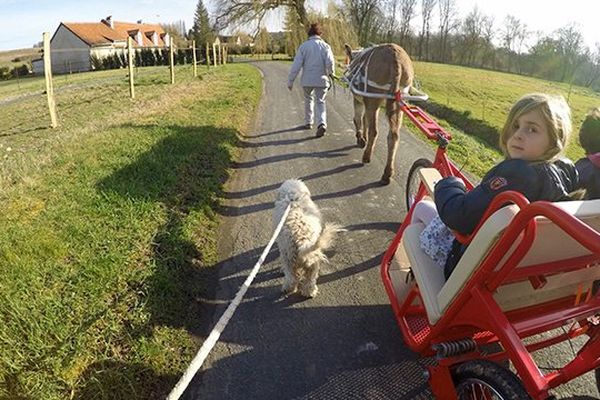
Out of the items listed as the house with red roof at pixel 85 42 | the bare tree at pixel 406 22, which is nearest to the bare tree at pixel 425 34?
the bare tree at pixel 406 22

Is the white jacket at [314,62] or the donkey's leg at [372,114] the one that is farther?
the white jacket at [314,62]

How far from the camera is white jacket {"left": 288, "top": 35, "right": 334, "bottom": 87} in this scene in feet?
29.8

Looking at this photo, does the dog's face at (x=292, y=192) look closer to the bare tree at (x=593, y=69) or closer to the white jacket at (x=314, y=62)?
the white jacket at (x=314, y=62)

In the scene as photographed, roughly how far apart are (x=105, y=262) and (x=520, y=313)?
341 centimetres

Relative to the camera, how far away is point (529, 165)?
219cm

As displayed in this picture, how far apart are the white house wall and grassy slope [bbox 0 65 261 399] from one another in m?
54.8

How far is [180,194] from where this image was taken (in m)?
5.59

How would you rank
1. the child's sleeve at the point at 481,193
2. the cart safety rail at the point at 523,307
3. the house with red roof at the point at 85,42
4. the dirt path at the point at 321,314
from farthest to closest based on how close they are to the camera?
1. the house with red roof at the point at 85,42
2. the dirt path at the point at 321,314
3. the child's sleeve at the point at 481,193
4. the cart safety rail at the point at 523,307

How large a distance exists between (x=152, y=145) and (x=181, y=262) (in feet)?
12.7

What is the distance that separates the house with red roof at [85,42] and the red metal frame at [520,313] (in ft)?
194

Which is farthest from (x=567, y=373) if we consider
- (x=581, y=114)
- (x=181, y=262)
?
(x=581, y=114)

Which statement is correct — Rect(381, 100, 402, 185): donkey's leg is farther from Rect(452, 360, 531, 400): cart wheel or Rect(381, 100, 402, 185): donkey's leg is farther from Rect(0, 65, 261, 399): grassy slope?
Rect(452, 360, 531, 400): cart wheel

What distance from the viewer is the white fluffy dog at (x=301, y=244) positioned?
12.3 feet

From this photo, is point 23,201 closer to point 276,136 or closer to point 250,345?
point 250,345
